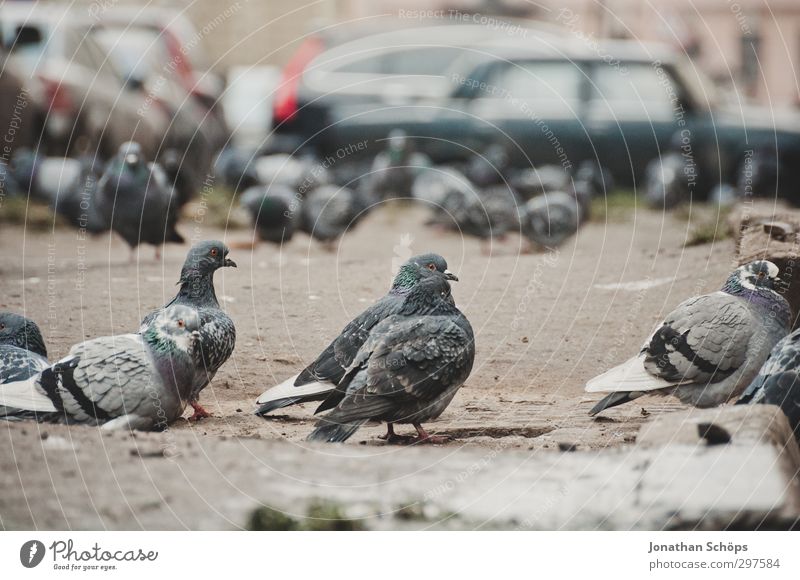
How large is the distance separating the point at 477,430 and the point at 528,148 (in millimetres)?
7169

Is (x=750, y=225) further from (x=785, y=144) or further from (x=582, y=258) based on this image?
(x=785, y=144)

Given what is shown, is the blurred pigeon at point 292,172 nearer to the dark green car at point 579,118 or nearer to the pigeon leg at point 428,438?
the dark green car at point 579,118

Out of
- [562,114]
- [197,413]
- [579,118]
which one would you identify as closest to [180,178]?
[562,114]

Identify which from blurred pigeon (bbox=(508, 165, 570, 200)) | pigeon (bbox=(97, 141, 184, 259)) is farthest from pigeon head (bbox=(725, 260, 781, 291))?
blurred pigeon (bbox=(508, 165, 570, 200))

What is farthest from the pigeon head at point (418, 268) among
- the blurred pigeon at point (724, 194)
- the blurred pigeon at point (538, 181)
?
the blurred pigeon at point (724, 194)

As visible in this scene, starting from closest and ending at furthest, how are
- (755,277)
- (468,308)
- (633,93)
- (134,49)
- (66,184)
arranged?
(755,277) < (468,308) < (66,184) < (633,93) < (134,49)

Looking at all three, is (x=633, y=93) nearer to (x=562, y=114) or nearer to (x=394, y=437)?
(x=562, y=114)

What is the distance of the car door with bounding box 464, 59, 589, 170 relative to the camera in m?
11.7

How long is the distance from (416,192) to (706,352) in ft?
18.5

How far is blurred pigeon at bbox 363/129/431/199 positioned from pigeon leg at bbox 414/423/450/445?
5.60 metres

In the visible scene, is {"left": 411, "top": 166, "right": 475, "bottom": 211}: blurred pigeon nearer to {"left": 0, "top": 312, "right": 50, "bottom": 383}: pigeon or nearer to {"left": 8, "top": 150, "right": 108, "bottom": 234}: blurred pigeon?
{"left": 8, "top": 150, "right": 108, "bottom": 234}: blurred pigeon

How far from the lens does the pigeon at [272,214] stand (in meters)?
9.41

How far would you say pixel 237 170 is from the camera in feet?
39.4

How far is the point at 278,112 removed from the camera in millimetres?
11719
